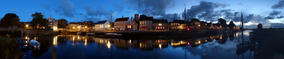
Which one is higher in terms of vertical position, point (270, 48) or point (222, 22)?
point (222, 22)

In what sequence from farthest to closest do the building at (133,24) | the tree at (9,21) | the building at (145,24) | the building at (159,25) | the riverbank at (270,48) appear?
the building at (159,25)
the building at (133,24)
the building at (145,24)
the tree at (9,21)
the riverbank at (270,48)

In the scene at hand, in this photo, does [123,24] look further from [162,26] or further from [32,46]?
[32,46]

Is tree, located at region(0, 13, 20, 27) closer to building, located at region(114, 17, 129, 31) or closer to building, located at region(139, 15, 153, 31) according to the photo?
building, located at region(114, 17, 129, 31)

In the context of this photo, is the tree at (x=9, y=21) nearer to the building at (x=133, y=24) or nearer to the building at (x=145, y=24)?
the building at (x=133, y=24)

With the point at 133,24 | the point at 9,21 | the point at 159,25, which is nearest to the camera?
the point at 9,21

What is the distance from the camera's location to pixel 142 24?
7675 centimetres

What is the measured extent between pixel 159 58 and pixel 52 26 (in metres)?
86.2

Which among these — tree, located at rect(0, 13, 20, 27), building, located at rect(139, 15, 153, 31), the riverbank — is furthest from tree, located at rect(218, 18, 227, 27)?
tree, located at rect(0, 13, 20, 27)

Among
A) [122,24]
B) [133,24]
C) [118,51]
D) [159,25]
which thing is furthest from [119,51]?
[122,24]

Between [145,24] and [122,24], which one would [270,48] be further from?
[122,24]

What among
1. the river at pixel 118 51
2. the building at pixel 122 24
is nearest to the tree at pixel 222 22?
the building at pixel 122 24

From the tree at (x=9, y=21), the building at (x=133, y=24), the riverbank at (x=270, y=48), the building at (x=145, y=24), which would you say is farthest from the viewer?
the building at (x=133, y=24)

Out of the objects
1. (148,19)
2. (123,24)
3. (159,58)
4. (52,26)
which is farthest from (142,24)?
(159,58)

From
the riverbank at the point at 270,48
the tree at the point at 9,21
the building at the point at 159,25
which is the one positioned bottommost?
the riverbank at the point at 270,48
